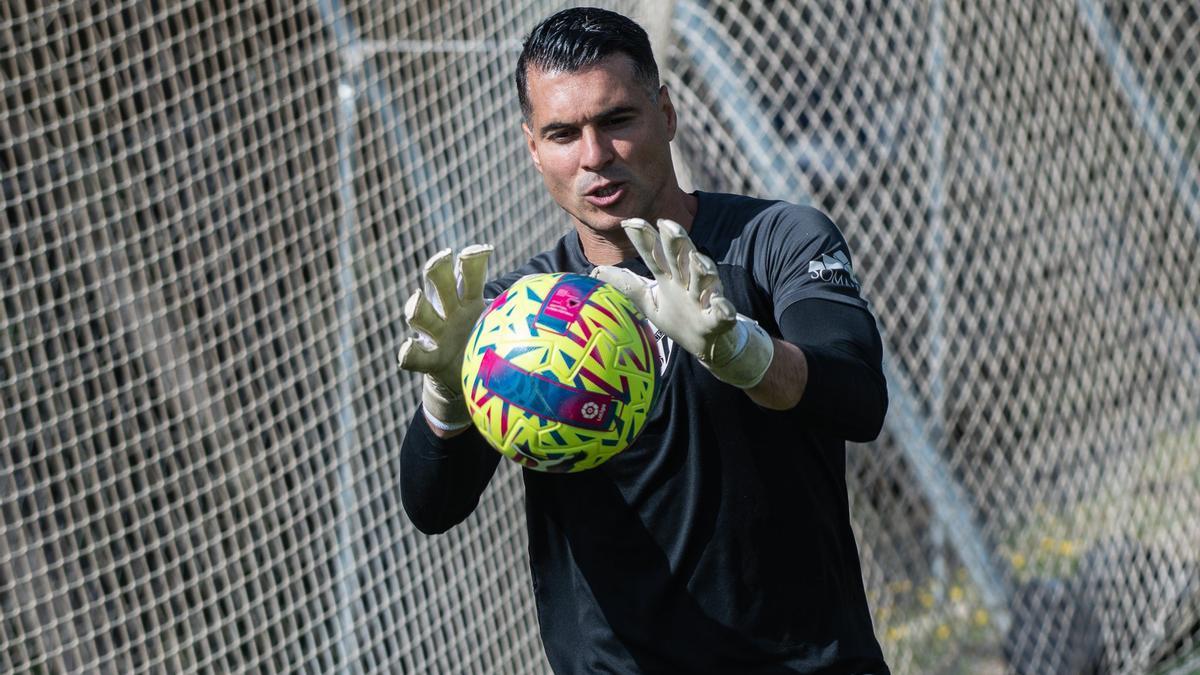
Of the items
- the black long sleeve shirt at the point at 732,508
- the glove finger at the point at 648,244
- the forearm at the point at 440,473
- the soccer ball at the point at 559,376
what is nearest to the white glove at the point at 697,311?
the glove finger at the point at 648,244

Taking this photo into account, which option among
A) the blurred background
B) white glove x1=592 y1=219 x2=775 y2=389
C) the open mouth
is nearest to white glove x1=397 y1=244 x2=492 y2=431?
the open mouth

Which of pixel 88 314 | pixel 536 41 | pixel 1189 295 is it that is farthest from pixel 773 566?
pixel 1189 295

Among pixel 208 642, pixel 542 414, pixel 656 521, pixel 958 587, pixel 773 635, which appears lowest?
pixel 958 587

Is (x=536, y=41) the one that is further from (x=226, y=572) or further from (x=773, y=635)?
(x=226, y=572)

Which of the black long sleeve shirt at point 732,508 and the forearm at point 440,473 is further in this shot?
the forearm at point 440,473

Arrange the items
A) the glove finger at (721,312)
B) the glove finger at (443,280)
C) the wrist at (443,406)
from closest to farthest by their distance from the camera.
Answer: the glove finger at (721,312) → the glove finger at (443,280) → the wrist at (443,406)

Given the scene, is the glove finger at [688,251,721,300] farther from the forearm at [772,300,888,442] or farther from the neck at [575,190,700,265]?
the neck at [575,190,700,265]

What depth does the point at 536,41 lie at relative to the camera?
2721 millimetres

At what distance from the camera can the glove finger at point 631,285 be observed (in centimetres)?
229

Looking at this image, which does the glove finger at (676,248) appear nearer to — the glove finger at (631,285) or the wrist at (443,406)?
the glove finger at (631,285)

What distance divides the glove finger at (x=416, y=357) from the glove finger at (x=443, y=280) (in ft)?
0.31

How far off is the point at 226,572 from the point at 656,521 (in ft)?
8.63

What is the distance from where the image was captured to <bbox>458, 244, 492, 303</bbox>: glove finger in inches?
95.3

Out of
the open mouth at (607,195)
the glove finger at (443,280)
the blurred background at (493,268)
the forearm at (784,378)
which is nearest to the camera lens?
the forearm at (784,378)
